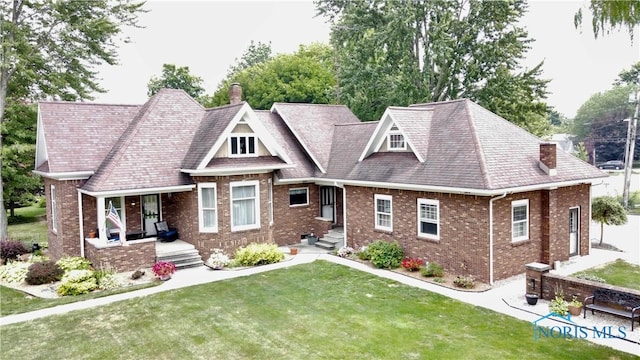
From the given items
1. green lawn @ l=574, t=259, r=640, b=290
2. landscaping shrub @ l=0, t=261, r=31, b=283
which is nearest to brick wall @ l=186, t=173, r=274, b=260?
landscaping shrub @ l=0, t=261, r=31, b=283

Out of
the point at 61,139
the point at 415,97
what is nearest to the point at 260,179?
the point at 61,139

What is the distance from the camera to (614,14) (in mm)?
8633

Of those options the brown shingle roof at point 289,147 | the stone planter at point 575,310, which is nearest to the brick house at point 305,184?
the brown shingle roof at point 289,147

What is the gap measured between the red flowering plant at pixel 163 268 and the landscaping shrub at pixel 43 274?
3.51 m

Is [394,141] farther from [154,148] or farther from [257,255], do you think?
[154,148]

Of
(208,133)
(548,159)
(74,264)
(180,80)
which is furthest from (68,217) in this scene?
(180,80)

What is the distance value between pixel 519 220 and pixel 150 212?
50.4 feet

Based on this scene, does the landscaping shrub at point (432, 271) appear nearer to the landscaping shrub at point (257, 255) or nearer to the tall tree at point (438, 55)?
the landscaping shrub at point (257, 255)

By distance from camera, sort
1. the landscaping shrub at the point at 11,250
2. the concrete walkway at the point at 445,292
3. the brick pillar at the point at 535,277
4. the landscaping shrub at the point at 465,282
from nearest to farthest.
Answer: the concrete walkway at the point at 445,292, the brick pillar at the point at 535,277, the landscaping shrub at the point at 465,282, the landscaping shrub at the point at 11,250

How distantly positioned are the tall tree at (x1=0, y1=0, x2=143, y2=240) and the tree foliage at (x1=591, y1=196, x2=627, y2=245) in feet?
84.6

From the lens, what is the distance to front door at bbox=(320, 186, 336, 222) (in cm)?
2367

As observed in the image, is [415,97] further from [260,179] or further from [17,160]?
[17,160]

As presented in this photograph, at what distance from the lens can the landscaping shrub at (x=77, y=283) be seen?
595 inches

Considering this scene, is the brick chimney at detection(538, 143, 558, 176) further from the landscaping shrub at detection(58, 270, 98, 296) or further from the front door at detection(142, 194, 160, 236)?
the landscaping shrub at detection(58, 270, 98, 296)
